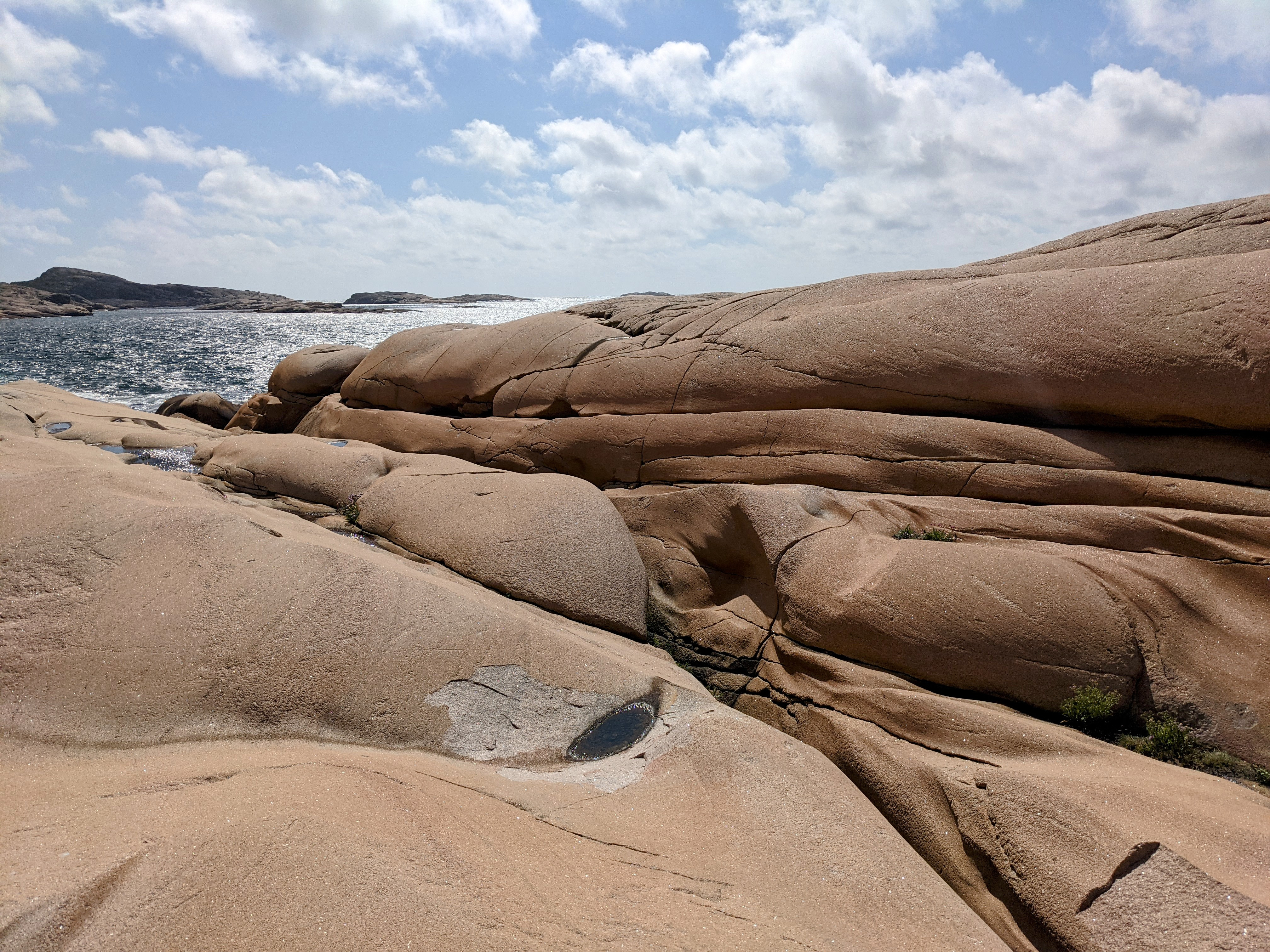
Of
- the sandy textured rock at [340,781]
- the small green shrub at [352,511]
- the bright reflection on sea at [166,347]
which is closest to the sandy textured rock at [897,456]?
the small green shrub at [352,511]

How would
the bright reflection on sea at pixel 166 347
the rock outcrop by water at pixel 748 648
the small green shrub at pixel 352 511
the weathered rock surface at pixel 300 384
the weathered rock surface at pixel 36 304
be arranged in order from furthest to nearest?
1. the weathered rock surface at pixel 36 304
2. the bright reflection on sea at pixel 166 347
3. the weathered rock surface at pixel 300 384
4. the small green shrub at pixel 352 511
5. the rock outcrop by water at pixel 748 648

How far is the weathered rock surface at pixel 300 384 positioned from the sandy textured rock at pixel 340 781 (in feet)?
42.5

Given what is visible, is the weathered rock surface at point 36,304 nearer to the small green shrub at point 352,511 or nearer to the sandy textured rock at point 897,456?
the small green shrub at point 352,511

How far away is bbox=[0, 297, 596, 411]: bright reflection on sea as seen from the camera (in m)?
38.6

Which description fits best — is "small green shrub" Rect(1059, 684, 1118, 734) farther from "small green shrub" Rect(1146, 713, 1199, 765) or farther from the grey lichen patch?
the grey lichen patch

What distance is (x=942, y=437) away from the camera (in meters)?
10.2

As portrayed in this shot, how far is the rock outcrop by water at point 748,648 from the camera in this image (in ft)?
14.8

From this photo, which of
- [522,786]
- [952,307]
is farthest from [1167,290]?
[522,786]

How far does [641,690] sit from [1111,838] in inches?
160

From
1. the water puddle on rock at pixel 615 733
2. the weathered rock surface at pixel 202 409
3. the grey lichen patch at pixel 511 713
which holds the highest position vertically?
the weathered rock surface at pixel 202 409

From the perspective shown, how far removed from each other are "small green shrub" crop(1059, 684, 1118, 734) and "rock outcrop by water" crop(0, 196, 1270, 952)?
0.24 feet

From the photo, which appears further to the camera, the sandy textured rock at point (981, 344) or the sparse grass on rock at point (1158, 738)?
the sandy textured rock at point (981, 344)

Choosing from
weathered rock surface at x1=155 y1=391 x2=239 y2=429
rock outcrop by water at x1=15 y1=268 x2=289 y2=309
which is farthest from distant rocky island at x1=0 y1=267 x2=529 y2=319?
weathered rock surface at x1=155 y1=391 x2=239 y2=429

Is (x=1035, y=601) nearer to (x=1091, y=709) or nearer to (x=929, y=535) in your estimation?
(x=1091, y=709)
